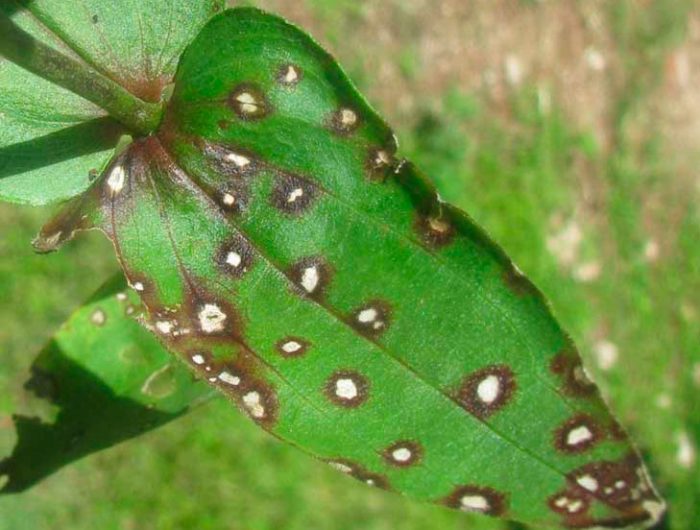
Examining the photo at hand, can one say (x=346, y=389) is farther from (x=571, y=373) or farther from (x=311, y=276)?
(x=571, y=373)

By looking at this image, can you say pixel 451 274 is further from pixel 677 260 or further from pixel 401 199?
pixel 677 260

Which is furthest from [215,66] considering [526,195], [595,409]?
[526,195]

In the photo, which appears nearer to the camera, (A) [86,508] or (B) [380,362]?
(B) [380,362]

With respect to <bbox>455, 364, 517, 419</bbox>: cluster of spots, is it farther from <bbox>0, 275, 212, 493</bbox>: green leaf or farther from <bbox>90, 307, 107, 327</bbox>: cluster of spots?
<bbox>90, 307, 107, 327</bbox>: cluster of spots

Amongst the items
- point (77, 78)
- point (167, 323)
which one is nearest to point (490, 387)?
point (167, 323)

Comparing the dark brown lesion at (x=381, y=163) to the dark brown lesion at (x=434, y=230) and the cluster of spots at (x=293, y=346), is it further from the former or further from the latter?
the cluster of spots at (x=293, y=346)

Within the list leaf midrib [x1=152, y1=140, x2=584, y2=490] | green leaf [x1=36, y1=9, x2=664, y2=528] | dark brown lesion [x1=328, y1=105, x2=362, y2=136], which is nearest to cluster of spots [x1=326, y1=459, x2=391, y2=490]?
green leaf [x1=36, y1=9, x2=664, y2=528]
